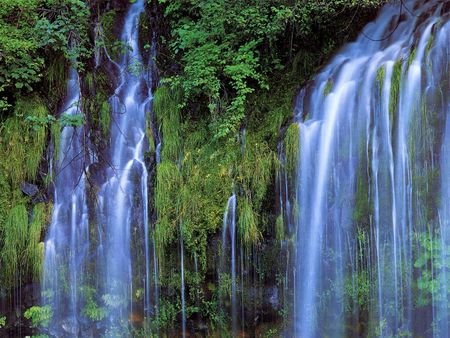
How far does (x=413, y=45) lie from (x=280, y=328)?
3951mm

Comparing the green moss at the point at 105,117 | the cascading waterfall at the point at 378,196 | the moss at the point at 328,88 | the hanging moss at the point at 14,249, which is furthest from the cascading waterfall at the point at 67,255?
the moss at the point at 328,88

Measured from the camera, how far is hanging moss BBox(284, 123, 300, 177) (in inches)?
238

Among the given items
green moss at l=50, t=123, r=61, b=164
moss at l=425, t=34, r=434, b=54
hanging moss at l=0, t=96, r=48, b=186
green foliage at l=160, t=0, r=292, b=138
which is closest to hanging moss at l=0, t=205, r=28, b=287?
hanging moss at l=0, t=96, r=48, b=186

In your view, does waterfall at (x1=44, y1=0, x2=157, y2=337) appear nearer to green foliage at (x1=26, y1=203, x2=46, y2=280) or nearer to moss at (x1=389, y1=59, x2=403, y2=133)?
green foliage at (x1=26, y1=203, x2=46, y2=280)

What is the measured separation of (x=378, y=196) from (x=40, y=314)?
4.80 metres

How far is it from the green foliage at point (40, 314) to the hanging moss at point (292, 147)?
386 centimetres

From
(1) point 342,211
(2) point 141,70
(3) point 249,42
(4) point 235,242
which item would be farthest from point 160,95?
(1) point 342,211

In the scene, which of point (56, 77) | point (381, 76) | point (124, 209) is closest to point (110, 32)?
point (56, 77)

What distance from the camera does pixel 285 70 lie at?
23.5 ft

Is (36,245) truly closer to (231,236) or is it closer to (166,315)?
(166,315)

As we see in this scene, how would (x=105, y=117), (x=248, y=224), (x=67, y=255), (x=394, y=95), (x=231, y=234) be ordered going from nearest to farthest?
1. (x=394, y=95)
2. (x=248, y=224)
3. (x=231, y=234)
4. (x=67, y=255)
5. (x=105, y=117)

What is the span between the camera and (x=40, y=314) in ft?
22.0

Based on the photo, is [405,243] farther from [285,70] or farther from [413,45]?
[285,70]

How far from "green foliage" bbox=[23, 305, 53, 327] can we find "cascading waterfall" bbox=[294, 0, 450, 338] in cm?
343
